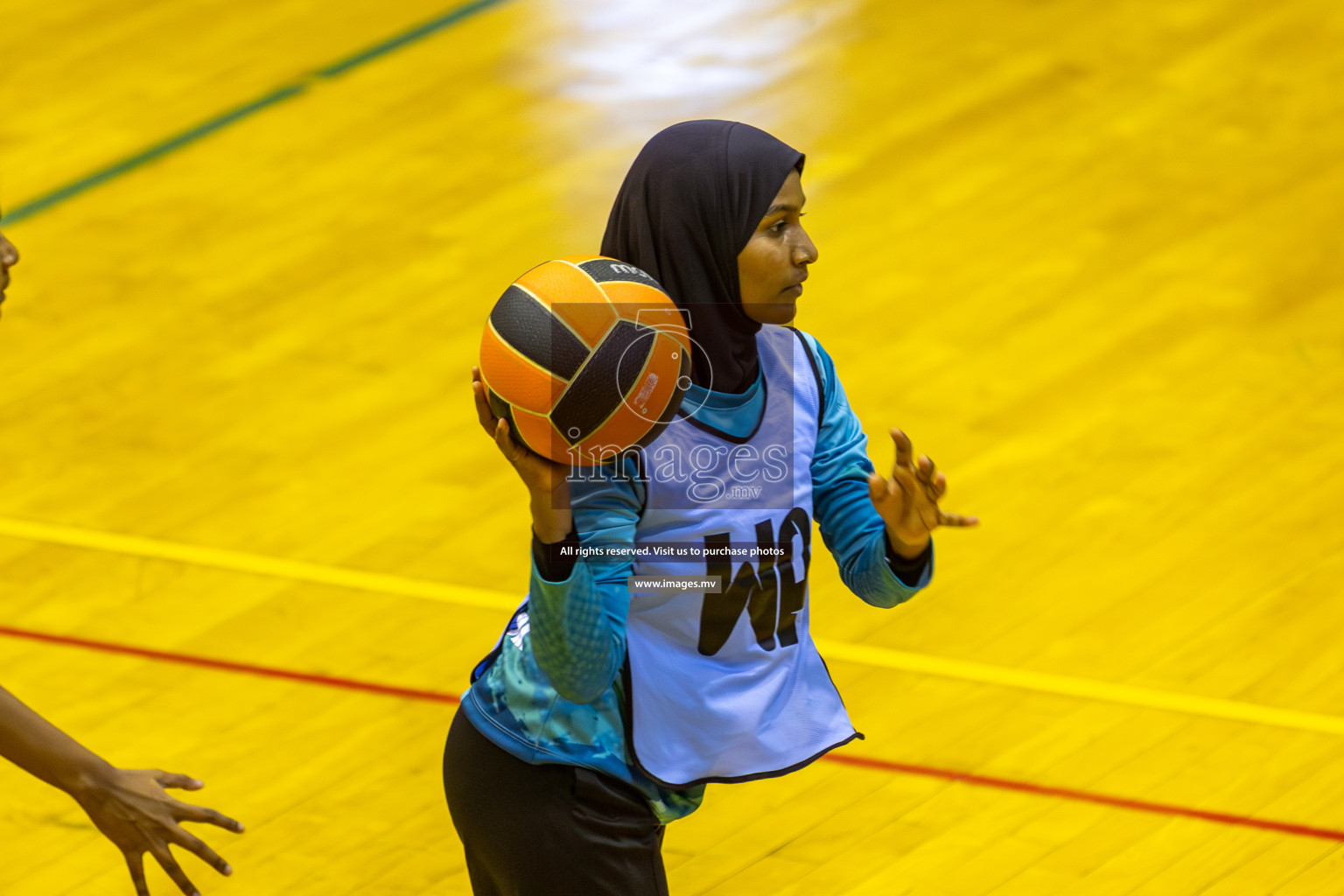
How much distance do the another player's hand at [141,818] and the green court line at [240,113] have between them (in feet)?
14.1

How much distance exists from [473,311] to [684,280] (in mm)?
3286

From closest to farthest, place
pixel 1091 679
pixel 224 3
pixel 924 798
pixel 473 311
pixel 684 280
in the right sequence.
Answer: pixel 684 280 → pixel 924 798 → pixel 1091 679 → pixel 473 311 → pixel 224 3

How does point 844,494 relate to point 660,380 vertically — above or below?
below

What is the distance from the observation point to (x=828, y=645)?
171 inches

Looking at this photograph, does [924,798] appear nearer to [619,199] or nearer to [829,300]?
[619,199]

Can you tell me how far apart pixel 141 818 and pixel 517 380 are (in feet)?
2.49

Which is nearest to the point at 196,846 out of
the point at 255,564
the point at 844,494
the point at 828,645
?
the point at 844,494

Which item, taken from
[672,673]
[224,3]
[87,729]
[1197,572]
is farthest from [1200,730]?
[224,3]

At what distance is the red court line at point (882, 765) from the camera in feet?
12.3

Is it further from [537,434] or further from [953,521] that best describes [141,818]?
[953,521]

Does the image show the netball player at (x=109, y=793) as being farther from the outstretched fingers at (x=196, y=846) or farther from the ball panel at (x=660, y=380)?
the ball panel at (x=660, y=380)

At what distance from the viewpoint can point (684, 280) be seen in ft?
8.30

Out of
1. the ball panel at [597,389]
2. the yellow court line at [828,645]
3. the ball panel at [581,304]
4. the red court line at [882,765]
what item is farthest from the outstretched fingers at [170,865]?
the yellow court line at [828,645]

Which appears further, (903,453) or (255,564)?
(255,564)
